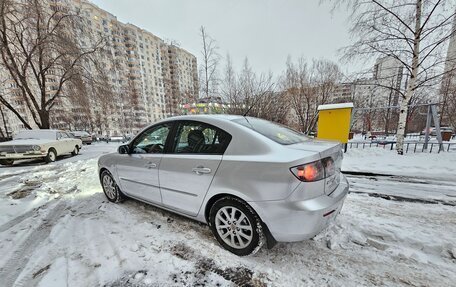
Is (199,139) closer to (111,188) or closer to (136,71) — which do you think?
(111,188)

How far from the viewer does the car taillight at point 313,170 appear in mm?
1760

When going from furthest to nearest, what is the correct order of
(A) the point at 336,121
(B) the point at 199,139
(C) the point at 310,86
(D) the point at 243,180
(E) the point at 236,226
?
(C) the point at 310,86 < (A) the point at 336,121 < (B) the point at 199,139 < (E) the point at 236,226 < (D) the point at 243,180

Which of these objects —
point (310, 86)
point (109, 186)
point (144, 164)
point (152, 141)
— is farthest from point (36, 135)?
point (310, 86)

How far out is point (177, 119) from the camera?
2795 millimetres

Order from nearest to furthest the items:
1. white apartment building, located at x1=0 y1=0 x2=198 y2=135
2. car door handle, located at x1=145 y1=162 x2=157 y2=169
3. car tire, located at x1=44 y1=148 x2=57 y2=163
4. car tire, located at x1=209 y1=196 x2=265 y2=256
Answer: car tire, located at x1=209 y1=196 x2=265 y2=256, car door handle, located at x1=145 y1=162 x2=157 y2=169, car tire, located at x1=44 y1=148 x2=57 y2=163, white apartment building, located at x1=0 y1=0 x2=198 y2=135

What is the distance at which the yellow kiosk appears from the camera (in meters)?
8.30

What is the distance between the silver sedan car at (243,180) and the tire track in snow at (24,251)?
1.44 meters

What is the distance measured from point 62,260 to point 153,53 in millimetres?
80071

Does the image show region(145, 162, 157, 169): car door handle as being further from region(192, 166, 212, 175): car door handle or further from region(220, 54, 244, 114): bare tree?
region(220, 54, 244, 114): bare tree

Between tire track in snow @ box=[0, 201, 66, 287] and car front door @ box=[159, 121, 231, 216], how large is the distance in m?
1.58

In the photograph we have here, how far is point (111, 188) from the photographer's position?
3.68 meters

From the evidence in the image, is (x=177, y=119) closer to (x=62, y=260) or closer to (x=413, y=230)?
(x=62, y=260)

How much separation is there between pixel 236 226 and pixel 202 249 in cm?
54

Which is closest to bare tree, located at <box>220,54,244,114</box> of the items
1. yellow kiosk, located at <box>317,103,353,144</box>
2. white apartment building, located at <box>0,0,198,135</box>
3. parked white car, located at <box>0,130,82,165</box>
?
yellow kiosk, located at <box>317,103,353,144</box>
